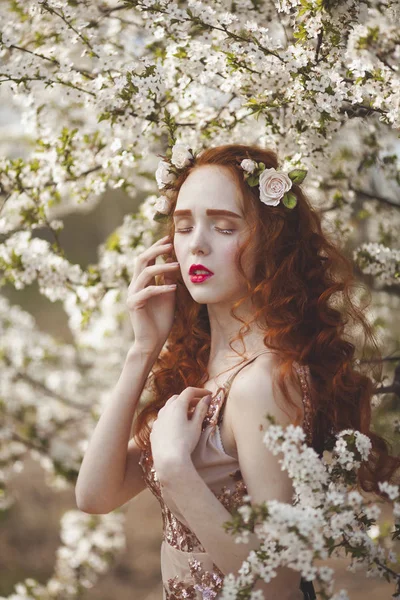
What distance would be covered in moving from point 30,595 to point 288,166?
317 cm

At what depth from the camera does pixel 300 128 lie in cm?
223

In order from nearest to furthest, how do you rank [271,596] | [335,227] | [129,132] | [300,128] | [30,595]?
[271,596] < [300,128] < [129,132] < [335,227] < [30,595]

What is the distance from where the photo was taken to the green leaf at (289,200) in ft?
6.26

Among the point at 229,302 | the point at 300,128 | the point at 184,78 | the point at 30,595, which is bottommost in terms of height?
the point at 30,595

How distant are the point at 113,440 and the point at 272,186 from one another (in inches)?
35.2

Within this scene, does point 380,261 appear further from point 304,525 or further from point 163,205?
point 304,525

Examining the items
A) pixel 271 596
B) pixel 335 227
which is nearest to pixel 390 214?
pixel 335 227

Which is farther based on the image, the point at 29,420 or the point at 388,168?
A: the point at 29,420

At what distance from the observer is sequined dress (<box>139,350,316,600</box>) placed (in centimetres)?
174

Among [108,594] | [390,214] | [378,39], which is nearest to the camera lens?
[378,39]

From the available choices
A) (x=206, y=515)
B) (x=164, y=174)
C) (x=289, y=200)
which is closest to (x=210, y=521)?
(x=206, y=515)

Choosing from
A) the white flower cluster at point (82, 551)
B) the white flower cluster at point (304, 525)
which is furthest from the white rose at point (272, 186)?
the white flower cluster at point (82, 551)

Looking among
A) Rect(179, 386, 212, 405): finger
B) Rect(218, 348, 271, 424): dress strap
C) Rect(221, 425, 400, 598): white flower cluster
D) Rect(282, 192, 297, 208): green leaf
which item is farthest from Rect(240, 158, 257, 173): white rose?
Rect(221, 425, 400, 598): white flower cluster

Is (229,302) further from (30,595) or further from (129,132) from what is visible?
(30,595)
